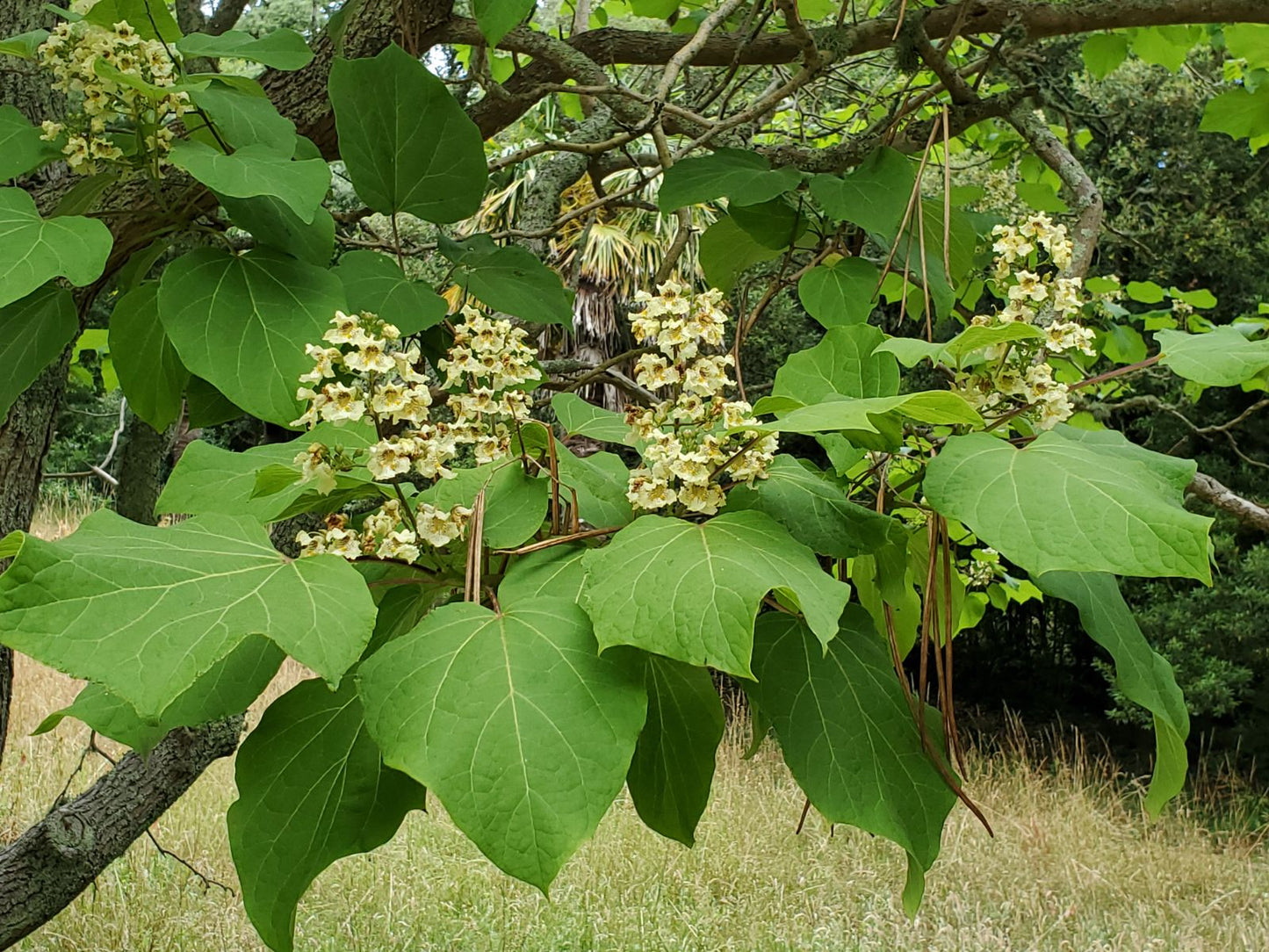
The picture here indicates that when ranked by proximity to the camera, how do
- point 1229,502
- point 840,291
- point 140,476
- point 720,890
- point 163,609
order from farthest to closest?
1. point 720,890
2. point 140,476
3. point 1229,502
4. point 840,291
5. point 163,609

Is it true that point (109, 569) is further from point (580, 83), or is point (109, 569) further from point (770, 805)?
point (770, 805)

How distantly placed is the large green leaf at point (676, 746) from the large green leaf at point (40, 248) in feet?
1.47

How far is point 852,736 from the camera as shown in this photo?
0.59 metres

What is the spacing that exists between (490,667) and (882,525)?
0.83 feet

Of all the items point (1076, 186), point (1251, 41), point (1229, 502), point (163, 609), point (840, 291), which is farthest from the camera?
point (1251, 41)

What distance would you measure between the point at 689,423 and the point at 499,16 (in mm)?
441

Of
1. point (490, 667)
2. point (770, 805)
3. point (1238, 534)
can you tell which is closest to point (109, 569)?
point (490, 667)

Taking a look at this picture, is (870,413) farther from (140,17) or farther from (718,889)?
(718,889)

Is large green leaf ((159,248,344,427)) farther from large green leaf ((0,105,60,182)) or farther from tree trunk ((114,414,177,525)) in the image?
tree trunk ((114,414,177,525))

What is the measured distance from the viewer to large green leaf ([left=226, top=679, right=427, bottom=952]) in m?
0.57

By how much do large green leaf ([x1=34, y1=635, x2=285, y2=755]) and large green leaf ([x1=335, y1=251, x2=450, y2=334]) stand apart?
1.10 ft

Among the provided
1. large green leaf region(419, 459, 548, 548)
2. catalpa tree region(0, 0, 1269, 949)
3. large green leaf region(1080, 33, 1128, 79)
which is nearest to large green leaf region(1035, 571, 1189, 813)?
catalpa tree region(0, 0, 1269, 949)

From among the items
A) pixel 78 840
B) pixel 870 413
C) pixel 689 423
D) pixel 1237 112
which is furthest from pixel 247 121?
pixel 1237 112

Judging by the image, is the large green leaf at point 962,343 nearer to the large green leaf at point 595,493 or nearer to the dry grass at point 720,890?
the large green leaf at point 595,493
